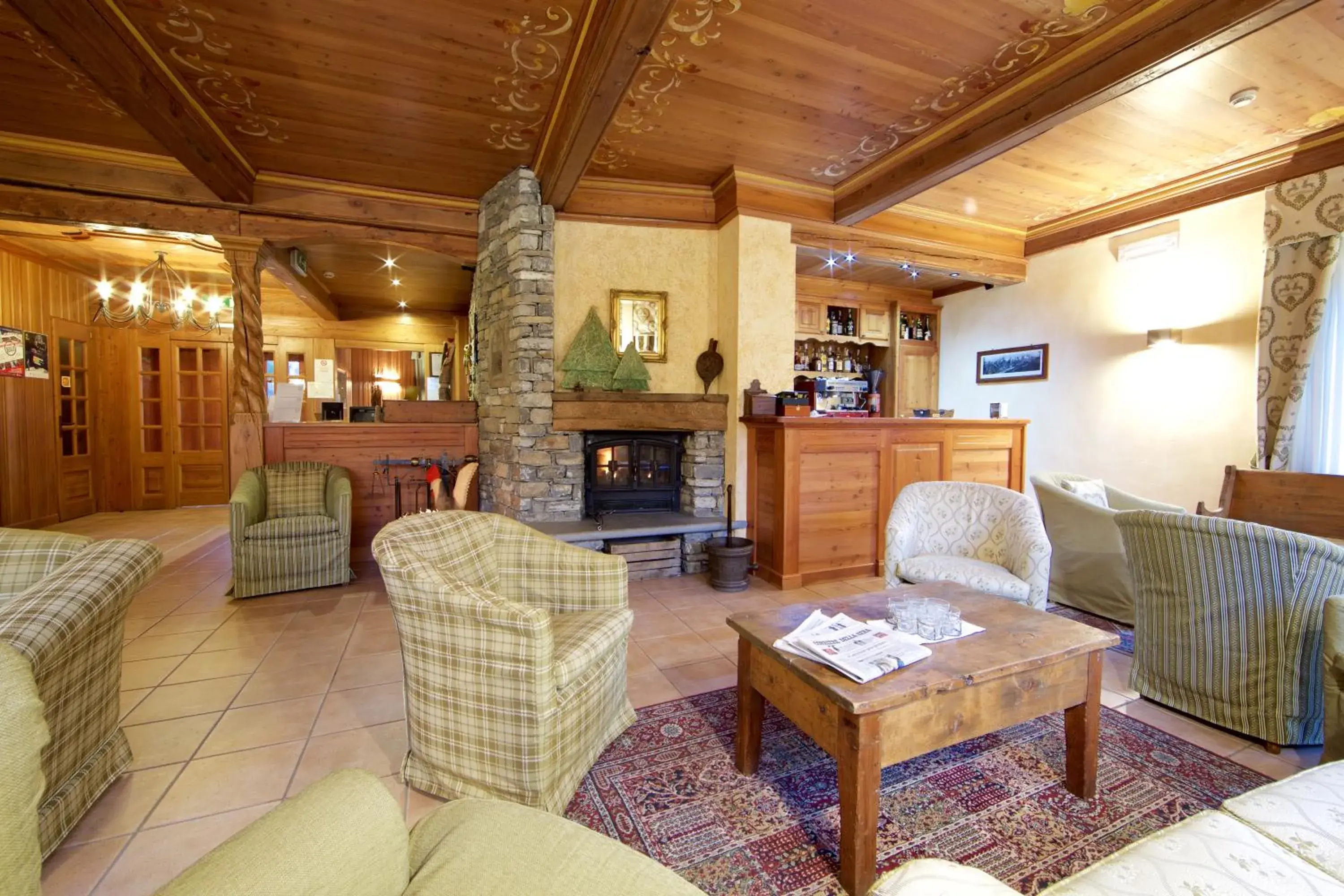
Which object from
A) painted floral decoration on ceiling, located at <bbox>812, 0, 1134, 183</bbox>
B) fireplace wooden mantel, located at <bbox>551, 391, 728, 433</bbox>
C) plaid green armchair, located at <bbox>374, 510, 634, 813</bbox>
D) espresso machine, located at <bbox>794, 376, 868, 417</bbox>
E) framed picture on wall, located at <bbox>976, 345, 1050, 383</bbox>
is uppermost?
painted floral decoration on ceiling, located at <bbox>812, 0, 1134, 183</bbox>

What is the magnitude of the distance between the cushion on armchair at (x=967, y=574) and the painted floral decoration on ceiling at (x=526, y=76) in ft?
9.83

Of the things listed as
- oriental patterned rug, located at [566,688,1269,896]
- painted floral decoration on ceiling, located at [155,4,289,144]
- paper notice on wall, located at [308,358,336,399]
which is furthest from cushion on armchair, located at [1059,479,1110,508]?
paper notice on wall, located at [308,358,336,399]

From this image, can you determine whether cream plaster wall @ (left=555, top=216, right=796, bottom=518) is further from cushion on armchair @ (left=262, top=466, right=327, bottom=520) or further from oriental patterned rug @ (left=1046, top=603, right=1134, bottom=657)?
oriental patterned rug @ (left=1046, top=603, right=1134, bottom=657)

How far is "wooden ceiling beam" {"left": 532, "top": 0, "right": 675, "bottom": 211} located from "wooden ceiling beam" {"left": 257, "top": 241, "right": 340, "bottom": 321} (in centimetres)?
226

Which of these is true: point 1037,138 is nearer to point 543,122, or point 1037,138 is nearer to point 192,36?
point 543,122

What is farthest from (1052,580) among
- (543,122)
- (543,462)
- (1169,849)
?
(543,122)

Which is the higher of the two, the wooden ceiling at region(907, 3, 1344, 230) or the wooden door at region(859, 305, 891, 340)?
the wooden ceiling at region(907, 3, 1344, 230)

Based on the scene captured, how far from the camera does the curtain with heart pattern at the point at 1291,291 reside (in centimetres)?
367

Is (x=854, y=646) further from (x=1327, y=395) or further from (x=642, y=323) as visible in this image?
(x=1327, y=395)

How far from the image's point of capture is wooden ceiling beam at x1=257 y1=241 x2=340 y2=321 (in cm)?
441

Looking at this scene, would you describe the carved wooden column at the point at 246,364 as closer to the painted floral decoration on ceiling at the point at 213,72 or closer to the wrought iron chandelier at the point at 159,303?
the wrought iron chandelier at the point at 159,303

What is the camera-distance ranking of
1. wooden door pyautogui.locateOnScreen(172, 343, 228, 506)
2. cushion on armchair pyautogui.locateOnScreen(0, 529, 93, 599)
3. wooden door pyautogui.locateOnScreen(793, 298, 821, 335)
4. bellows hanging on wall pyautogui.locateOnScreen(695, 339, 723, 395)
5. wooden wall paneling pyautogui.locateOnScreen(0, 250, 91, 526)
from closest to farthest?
1. cushion on armchair pyautogui.locateOnScreen(0, 529, 93, 599)
2. bellows hanging on wall pyautogui.locateOnScreen(695, 339, 723, 395)
3. wooden wall paneling pyautogui.locateOnScreen(0, 250, 91, 526)
4. wooden door pyautogui.locateOnScreen(793, 298, 821, 335)
5. wooden door pyautogui.locateOnScreen(172, 343, 228, 506)

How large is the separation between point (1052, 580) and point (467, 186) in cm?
486

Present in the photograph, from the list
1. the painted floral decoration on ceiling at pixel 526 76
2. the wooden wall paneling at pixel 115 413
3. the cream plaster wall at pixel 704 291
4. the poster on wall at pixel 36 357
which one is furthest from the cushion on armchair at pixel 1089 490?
the wooden wall paneling at pixel 115 413
